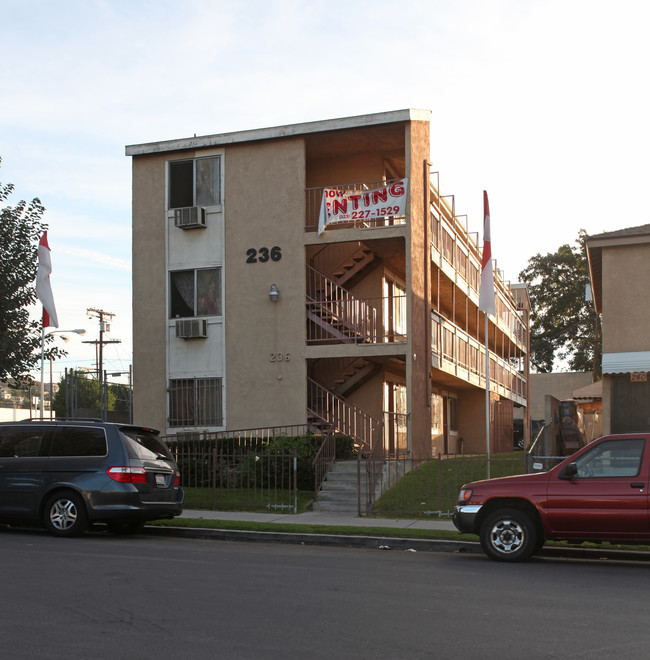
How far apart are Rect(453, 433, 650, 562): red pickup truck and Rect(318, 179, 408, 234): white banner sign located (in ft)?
37.5

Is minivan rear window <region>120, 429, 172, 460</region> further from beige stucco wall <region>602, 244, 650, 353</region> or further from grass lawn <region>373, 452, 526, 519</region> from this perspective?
beige stucco wall <region>602, 244, 650, 353</region>

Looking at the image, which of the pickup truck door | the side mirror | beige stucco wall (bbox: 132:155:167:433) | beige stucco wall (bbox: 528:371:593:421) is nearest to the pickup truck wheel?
the pickup truck door

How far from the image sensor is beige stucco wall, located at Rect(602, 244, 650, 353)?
19469 mm

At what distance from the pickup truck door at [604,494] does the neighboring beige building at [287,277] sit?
10.1 m

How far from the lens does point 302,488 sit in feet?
63.6

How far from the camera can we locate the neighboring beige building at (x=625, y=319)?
63.8ft

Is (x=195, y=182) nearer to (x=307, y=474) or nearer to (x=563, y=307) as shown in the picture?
(x=307, y=474)

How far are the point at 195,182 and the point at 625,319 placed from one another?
1177 centimetres

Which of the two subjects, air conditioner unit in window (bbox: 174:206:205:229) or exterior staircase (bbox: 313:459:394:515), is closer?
exterior staircase (bbox: 313:459:394:515)

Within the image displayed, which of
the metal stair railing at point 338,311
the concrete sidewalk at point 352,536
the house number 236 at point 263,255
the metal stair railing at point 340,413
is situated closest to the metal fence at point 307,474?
the concrete sidewalk at point 352,536

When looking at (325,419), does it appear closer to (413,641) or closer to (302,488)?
(302,488)

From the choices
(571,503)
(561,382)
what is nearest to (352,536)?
(571,503)

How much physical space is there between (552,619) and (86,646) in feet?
12.5

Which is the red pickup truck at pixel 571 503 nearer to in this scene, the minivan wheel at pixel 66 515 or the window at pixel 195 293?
the minivan wheel at pixel 66 515
